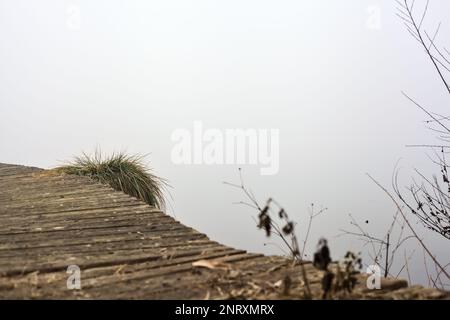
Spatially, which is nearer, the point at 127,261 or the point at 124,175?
the point at 127,261

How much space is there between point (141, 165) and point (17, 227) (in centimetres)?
408

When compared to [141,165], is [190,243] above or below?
below

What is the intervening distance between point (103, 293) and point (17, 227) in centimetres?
158

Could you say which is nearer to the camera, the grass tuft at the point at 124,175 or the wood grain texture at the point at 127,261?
the wood grain texture at the point at 127,261

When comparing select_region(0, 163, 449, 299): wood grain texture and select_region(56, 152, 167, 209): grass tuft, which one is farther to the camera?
select_region(56, 152, 167, 209): grass tuft

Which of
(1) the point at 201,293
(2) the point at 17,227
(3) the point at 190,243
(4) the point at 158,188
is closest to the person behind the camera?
(1) the point at 201,293

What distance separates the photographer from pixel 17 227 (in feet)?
9.39

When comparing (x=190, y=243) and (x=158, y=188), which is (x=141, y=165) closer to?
(x=158, y=188)

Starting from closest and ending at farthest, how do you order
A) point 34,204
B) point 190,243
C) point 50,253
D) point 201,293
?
point 201,293 < point 50,253 < point 190,243 < point 34,204
